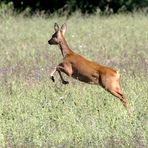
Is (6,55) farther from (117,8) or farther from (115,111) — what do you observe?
(117,8)

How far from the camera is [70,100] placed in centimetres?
874

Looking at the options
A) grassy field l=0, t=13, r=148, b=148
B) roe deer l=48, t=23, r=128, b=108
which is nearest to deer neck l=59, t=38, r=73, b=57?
roe deer l=48, t=23, r=128, b=108

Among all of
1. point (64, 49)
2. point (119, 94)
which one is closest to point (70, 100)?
point (119, 94)

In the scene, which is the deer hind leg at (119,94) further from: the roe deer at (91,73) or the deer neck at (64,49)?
the deer neck at (64,49)

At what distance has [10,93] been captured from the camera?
31.5ft

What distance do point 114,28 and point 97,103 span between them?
1152 centimetres

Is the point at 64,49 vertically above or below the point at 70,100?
below

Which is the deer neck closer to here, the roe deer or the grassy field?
the roe deer

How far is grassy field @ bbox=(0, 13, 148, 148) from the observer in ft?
22.4

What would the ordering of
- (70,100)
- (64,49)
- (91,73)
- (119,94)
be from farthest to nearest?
(64,49)
(91,73)
(119,94)
(70,100)

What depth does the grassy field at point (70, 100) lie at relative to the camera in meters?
6.83

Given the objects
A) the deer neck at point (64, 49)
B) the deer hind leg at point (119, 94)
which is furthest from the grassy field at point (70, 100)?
the deer neck at point (64, 49)

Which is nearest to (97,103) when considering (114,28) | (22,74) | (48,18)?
(22,74)

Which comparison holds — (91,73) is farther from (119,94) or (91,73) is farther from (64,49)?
(64,49)
